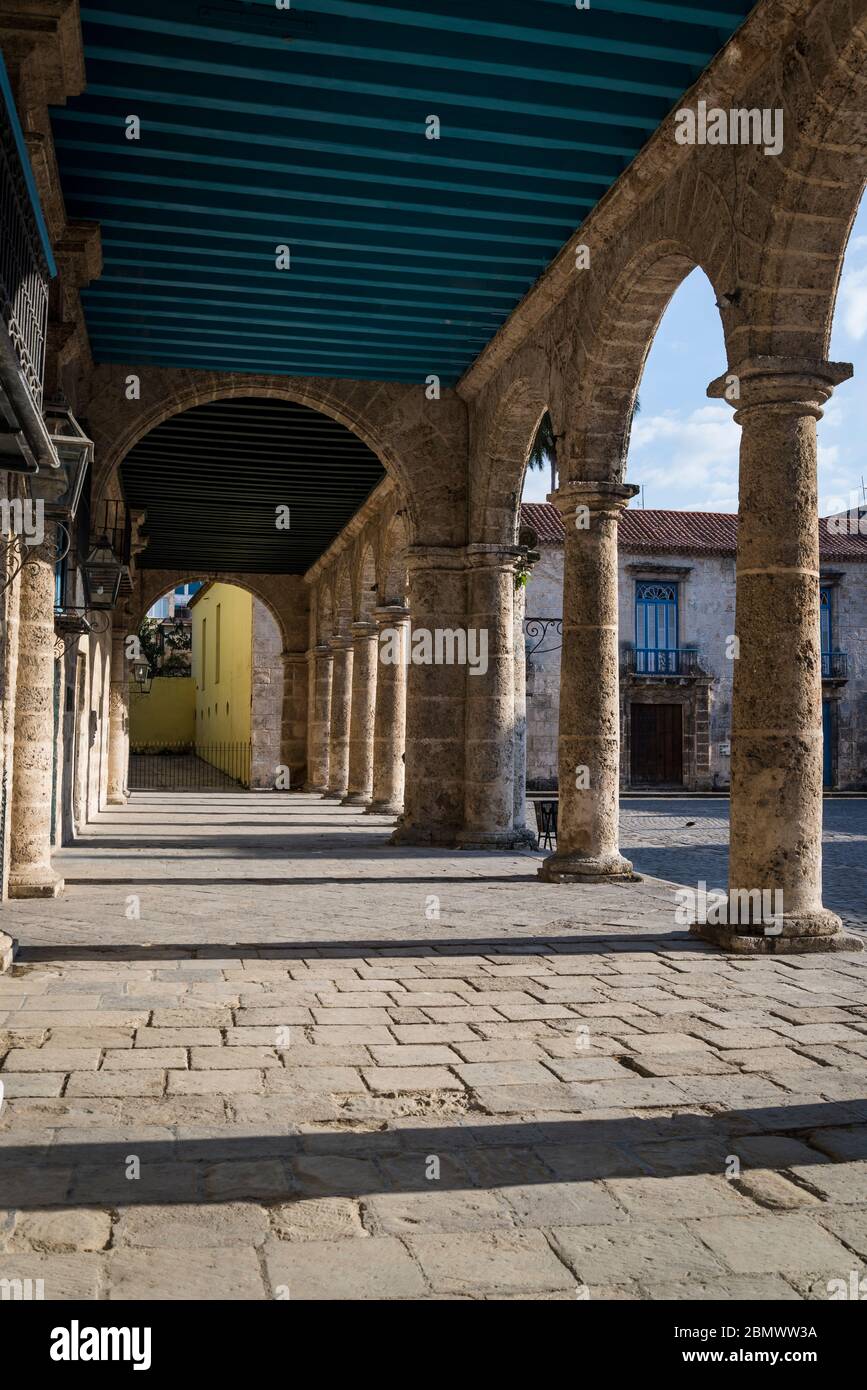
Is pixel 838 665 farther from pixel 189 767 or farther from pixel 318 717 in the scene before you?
pixel 189 767

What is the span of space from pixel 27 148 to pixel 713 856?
8277 millimetres

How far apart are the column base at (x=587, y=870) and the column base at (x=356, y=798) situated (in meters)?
9.79

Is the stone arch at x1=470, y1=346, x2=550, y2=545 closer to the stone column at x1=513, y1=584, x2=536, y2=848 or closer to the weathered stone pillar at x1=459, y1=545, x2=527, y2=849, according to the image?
the weathered stone pillar at x1=459, y1=545, x2=527, y2=849

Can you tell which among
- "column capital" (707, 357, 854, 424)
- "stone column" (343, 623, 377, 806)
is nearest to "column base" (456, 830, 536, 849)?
"column capital" (707, 357, 854, 424)

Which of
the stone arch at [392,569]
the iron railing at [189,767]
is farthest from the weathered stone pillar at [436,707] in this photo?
the iron railing at [189,767]

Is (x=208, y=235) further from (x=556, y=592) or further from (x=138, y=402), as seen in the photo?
(x=556, y=592)

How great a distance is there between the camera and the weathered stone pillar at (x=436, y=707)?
11172 mm

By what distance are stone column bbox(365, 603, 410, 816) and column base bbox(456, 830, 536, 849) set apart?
16.4 ft

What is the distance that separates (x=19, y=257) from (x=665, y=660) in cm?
2515

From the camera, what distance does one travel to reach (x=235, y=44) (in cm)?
616

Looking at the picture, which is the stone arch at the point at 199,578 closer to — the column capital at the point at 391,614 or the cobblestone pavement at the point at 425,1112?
the column capital at the point at 391,614

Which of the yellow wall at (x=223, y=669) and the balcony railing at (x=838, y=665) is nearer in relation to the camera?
the yellow wall at (x=223, y=669)

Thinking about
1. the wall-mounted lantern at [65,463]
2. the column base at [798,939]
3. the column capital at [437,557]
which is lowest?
the column base at [798,939]

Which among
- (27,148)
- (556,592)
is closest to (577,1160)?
(27,148)
